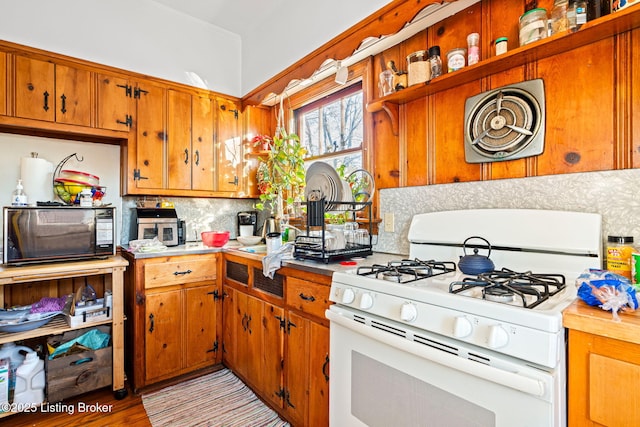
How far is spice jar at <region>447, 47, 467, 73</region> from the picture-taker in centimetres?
151

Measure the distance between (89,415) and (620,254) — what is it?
9.01 ft

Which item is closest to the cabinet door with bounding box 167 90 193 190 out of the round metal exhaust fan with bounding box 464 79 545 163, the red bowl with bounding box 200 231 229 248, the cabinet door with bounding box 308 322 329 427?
the red bowl with bounding box 200 231 229 248

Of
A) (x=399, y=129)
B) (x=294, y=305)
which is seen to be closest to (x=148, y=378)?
(x=294, y=305)

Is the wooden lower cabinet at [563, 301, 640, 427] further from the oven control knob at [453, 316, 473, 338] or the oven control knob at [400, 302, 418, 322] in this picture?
the oven control knob at [400, 302, 418, 322]

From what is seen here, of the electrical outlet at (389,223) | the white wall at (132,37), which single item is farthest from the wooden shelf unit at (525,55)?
the white wall at (132,37)

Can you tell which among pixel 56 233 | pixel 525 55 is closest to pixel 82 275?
pixel 56 233

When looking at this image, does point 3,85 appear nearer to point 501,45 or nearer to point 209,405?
point 209,405

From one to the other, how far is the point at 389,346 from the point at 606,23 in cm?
134

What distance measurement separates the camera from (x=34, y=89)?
6.71 ft

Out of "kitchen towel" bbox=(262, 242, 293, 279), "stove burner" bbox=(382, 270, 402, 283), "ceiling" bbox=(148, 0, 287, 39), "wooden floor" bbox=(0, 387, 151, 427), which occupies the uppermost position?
"ceiling" bbox=(148, 0, 287, 39)

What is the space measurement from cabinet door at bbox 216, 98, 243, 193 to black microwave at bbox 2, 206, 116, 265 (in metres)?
0.97

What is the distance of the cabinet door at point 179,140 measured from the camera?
8.41 ft

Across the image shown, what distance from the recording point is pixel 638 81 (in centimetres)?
114

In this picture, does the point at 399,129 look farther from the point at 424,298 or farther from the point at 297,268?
the point at 424,298
